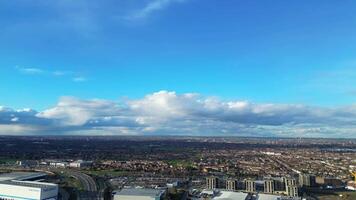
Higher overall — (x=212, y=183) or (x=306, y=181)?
(x=306, y=181)

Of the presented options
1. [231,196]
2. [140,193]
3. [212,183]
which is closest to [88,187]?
[140,193]

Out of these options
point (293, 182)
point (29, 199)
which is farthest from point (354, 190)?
point (29, 199)

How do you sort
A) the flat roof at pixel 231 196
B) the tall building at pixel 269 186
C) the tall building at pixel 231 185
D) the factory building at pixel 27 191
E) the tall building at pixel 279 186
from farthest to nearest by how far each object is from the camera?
the tall building at pixel 231 185 → the tall building at pixel 269 186 → the tall building at pixel 279 186 → the flat roof at pixel 231 196 → the factory building at pixel 27 191

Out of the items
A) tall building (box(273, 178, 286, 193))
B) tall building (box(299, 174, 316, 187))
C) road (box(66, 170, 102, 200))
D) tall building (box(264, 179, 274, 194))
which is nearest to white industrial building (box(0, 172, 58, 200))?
road (box(66, 170, 102, 200))

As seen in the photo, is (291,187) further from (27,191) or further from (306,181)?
(27,191)

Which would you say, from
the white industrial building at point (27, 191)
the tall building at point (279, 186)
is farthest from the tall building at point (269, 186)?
the white industrial building at point (27, 191)

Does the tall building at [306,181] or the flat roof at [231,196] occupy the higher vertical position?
the tall building at [306,181]

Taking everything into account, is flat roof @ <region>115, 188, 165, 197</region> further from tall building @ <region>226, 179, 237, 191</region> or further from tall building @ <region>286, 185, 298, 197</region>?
tall building @ <region>286, 185, 298, 197</region>

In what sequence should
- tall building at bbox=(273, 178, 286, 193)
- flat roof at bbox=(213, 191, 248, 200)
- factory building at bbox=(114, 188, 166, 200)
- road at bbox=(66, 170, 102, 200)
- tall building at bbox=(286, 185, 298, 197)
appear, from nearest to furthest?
factory building at bbox=(114, 188, 166, 200) < flat roof at bbox=(213, 191, 248, 200) < road at bbox=(66, 170, 102, 200) < tall building at bbox=(286, 185, 298, 197) < tall building at bbox=(273, 178, 286, 193)

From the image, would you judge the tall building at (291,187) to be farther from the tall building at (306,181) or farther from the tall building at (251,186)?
the tall building at (306,181)

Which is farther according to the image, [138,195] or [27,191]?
[27,191]

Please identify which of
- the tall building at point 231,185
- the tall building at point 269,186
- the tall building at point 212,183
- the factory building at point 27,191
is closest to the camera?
the factory building at point 27,191

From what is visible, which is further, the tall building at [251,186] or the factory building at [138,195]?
the tall building at [251,186]
